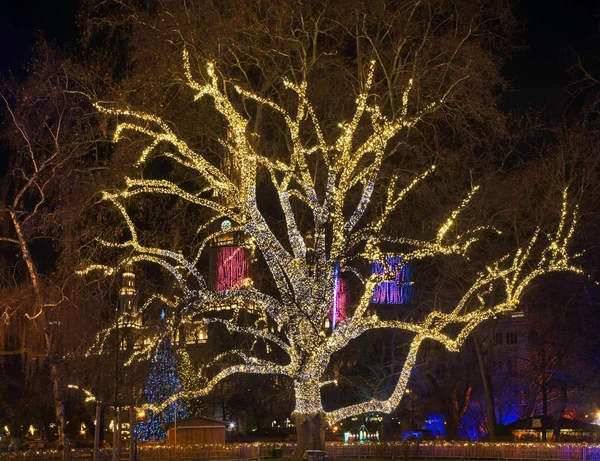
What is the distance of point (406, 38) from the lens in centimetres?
2706

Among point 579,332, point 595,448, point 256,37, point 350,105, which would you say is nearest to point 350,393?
point 579,332

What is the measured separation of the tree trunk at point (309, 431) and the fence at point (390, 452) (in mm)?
9497

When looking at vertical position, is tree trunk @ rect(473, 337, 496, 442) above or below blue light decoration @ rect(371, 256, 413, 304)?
below

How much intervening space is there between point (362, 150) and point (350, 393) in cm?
3677

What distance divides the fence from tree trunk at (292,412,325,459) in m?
9.50

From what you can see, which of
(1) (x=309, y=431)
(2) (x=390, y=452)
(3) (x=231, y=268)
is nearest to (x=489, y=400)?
(2) (x=390, y=452)

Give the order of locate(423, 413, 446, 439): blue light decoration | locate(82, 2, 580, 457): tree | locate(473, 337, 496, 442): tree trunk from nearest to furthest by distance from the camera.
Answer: locate(82, 2, 580, 457): tree
locate(473, 337, 496, 442): tree trunk
locate(423, 413, 446, 439): blue light decoration

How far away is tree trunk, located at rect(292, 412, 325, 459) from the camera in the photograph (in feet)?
93.9

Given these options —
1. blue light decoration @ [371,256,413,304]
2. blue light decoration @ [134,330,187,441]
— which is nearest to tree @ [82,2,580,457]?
blue light decoration @ [371,256,413,304]

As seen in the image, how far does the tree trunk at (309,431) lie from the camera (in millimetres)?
28609

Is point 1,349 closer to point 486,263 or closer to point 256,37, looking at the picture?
point 256,37

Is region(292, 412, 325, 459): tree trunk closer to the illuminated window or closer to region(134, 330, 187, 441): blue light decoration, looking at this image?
the illuminated window

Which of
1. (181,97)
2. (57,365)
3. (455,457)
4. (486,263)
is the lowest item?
(455,457)

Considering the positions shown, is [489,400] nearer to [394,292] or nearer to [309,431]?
[394,292]
